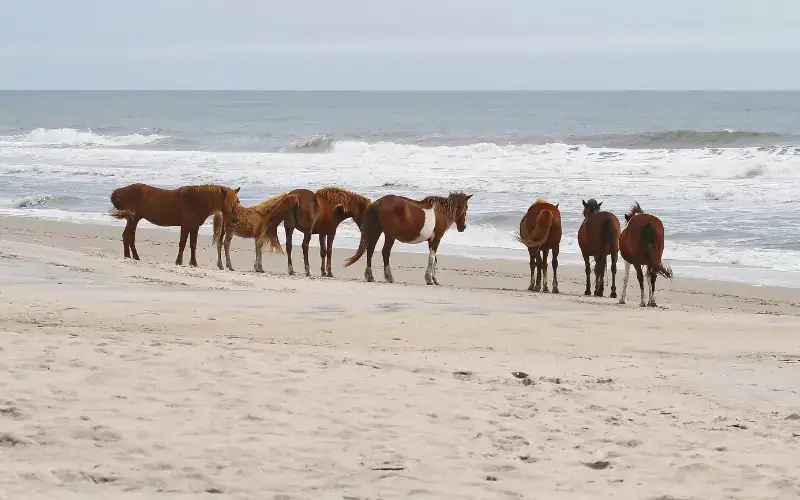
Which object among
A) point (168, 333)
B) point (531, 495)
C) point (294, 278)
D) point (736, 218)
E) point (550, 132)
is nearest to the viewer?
point (531, 495)

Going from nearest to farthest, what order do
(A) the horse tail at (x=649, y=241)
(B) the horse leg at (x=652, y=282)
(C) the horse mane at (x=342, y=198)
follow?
(A) the horse tail at (x=649, y=241) → (B) the horse leg at (x=652, y=282) → (C) the horse mane at (x=342, y=198)

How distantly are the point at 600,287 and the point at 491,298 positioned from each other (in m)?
2.07

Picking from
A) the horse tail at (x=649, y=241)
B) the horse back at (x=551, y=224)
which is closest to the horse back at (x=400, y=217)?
the horse back at (x=551, y=224)

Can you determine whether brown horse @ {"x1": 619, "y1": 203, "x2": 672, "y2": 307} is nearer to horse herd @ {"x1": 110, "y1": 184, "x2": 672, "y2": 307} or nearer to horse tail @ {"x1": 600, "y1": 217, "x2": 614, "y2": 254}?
horse tail @ {"x1": 600, "y1": 217, "x2": 614, "y2": 254}

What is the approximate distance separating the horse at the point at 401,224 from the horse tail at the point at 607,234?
221 cm

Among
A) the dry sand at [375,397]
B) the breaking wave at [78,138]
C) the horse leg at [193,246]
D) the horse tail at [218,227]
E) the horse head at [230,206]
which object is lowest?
the dry sand at [375,397]

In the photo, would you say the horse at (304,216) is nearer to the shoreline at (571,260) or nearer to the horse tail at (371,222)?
the horse tail at (371,222)

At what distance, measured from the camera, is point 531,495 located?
4535 mm

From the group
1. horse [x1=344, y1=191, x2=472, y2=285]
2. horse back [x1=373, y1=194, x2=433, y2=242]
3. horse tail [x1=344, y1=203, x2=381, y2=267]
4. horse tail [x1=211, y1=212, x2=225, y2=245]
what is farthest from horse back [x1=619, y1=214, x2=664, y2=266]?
horse tail [x1=211, y1=212, x2=225, y2=245]

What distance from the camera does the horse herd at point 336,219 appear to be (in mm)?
13305

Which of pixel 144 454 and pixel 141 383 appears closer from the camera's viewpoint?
pixel 144 454

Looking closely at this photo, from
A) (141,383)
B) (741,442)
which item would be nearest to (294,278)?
(141,383)

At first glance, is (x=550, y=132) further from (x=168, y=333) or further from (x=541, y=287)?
(x=168, y=333)

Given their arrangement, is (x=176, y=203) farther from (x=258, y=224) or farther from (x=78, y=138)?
(x=78, y=138)
